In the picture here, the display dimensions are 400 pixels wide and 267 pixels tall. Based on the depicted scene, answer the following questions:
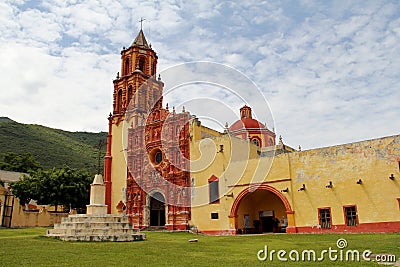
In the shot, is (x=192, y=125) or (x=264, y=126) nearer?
(x=192, y=125)

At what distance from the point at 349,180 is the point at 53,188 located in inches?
1062

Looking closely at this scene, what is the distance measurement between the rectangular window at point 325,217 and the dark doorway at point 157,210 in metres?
13.7

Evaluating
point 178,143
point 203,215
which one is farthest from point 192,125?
point 203,215

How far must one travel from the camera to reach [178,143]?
30250mm

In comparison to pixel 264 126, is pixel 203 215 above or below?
below

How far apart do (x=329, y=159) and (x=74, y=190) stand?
25.2 meters

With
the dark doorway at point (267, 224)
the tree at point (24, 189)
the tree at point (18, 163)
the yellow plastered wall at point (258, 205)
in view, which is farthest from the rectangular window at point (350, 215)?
the tree at point (18, 163)

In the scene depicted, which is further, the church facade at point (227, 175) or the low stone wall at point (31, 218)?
the low stone wall at point (31, 218)

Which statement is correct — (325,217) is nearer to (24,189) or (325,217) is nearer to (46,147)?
(24,189)

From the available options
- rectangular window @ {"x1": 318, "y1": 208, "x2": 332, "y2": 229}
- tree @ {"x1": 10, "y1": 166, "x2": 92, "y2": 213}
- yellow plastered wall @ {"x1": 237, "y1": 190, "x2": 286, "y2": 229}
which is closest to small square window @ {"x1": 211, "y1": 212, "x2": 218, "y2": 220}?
yellow plastered wall @ {"x1": 237, "y1": 190, "x2": 286, "y2": 229}

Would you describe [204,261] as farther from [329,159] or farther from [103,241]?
[329,159]

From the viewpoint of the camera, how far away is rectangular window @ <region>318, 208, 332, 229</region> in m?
21.1

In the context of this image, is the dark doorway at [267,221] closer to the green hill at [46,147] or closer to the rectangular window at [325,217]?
the rectangular window at [325,217]

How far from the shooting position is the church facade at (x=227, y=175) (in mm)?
20109
